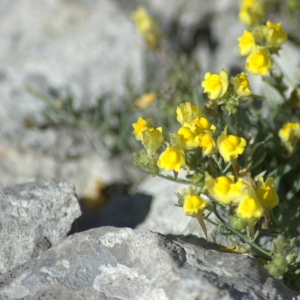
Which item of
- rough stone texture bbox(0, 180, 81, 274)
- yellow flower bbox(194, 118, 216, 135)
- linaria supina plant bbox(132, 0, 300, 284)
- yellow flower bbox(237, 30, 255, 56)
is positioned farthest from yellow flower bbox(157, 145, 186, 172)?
yellow flower bbox(237, 30, 255, 56)

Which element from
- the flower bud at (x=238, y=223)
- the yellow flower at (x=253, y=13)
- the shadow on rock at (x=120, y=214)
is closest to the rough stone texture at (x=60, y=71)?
the shadow on rock at (x=120, y=214)

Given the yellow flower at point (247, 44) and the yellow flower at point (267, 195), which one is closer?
the yellow flower at point (267, 195)

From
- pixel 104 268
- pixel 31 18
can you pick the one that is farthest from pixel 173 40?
pixel 104 268

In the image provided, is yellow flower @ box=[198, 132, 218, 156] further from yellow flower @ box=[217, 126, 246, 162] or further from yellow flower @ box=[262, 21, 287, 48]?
yellow flower @ box=[262, 21, 287, 48]

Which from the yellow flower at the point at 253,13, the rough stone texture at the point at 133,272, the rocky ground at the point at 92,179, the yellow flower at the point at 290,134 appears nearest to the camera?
the rough stone texture at the point at 133,272

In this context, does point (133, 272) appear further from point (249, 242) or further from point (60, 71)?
point (60, 71)

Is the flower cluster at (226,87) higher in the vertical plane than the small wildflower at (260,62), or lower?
lower

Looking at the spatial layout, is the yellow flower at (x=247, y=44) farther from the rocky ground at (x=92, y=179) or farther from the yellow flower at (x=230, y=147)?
the rocky ground at (x=92, y=179)
